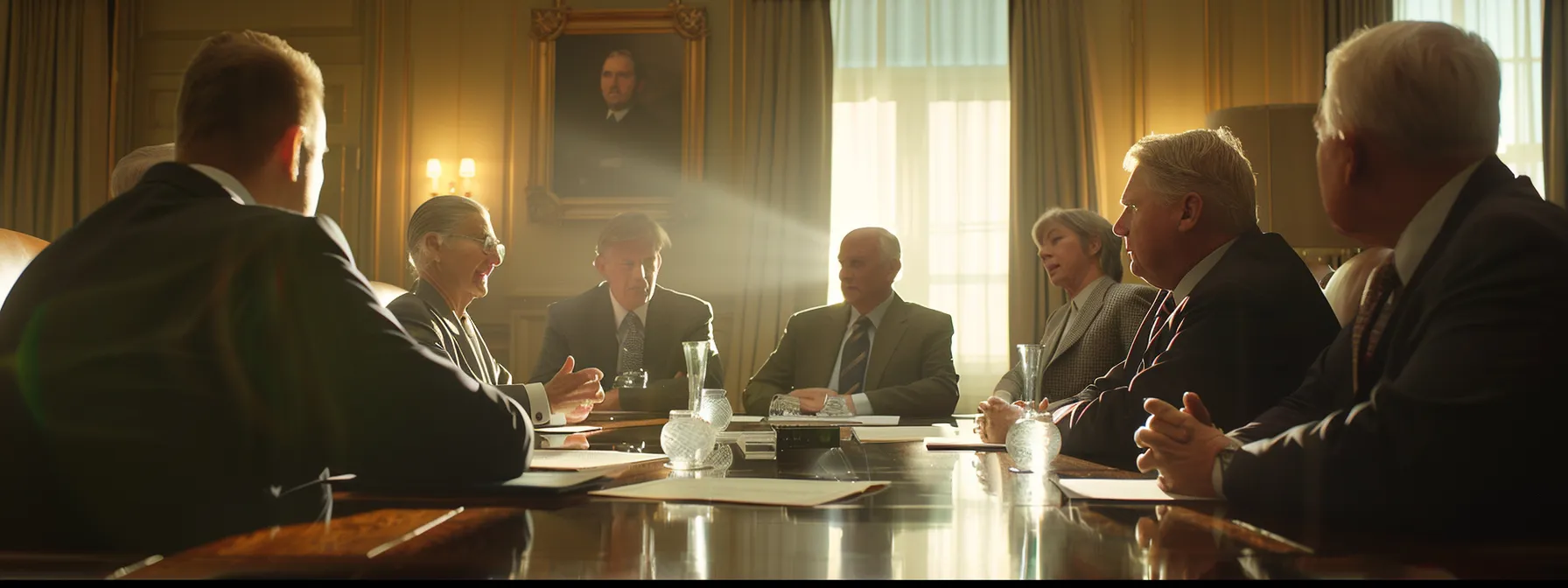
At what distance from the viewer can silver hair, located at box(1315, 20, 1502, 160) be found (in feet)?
4.81

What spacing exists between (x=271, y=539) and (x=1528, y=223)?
145 centimetres

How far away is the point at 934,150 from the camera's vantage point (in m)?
6.59

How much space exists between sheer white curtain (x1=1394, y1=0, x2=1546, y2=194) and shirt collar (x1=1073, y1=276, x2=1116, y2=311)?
10.8ft

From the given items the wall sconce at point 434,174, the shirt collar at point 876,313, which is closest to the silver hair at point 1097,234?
the shirt collar at point 876,313

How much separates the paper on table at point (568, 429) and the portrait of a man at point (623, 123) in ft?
12.2

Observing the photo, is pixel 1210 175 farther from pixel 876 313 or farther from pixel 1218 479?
pixel 876 313

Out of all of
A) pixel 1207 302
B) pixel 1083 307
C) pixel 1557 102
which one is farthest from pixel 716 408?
pixel 1557 102

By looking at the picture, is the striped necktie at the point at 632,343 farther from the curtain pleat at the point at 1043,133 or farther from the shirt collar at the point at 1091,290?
the curtain pleat at the point at 1043,133

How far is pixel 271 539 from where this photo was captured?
1199mm

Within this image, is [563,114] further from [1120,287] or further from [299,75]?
[299,75]

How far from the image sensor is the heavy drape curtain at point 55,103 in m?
6.84

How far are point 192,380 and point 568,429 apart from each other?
1.63m

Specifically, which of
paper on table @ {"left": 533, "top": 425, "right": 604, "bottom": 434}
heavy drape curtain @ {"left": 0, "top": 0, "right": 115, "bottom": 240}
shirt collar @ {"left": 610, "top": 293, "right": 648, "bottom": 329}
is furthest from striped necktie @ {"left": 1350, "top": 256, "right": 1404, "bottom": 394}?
heavy drape curtain @ {"left": 0, "top": 0, "right": 115, "bottom": 240}

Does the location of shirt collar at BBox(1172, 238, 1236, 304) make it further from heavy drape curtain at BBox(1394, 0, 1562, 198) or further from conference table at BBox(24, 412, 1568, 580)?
heavy drape curtain at BBox(1394, 0, 1562, 198)
